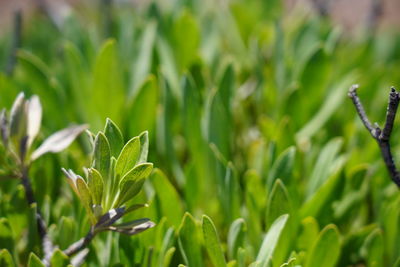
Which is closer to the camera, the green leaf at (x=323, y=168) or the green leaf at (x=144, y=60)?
the green leaf at (x=323, y=168)

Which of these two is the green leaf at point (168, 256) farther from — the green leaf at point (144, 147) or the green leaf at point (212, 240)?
the green leaf at point (144, 147)

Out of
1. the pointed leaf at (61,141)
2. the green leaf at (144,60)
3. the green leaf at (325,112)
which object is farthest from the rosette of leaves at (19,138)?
the green leaf at (325,112)

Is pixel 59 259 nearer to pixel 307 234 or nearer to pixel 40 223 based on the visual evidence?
pixel 40 223

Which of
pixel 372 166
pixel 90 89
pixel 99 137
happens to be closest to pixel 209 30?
pixel 90 89

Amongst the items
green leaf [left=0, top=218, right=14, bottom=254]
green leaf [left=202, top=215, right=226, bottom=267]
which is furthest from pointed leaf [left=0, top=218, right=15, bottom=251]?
green leaf [left=202, top=215, right=226, bottom=267]

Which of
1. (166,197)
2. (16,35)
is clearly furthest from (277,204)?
(16,35)

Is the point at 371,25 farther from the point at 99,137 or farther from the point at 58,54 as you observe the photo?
the point at 99,137
